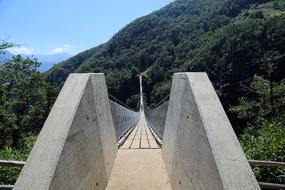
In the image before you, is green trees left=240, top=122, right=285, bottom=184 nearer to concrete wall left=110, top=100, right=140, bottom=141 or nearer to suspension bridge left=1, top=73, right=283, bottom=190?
suspension bridge left=1, top=73, right=283, bottom=190

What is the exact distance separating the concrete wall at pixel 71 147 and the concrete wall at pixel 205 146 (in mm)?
961

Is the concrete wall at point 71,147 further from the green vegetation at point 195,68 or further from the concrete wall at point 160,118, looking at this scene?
A: the concrete wall at point 160,118

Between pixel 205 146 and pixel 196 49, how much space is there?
83.3 meters

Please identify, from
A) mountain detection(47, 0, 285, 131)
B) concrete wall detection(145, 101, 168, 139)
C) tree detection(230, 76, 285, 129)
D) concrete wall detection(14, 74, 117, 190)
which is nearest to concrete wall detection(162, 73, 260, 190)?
concrete wall detection(14, 74, 117, 190)

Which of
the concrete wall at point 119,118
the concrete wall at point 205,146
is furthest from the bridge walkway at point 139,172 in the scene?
the concrete wall at point 119,118

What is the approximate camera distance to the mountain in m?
53.3

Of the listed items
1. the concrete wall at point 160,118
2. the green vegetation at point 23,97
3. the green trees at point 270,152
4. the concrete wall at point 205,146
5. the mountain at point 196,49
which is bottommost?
the mountain at point 196,49

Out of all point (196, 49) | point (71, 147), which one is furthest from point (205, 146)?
point (196, 49)

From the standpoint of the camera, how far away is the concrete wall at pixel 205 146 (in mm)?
2783

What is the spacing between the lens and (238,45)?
59.6 m

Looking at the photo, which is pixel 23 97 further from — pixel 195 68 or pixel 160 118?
pixel 195 68

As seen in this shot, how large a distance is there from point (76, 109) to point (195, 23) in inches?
4254

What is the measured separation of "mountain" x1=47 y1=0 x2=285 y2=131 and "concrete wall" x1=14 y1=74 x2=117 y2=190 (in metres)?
25.7

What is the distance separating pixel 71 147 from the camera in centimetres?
323
